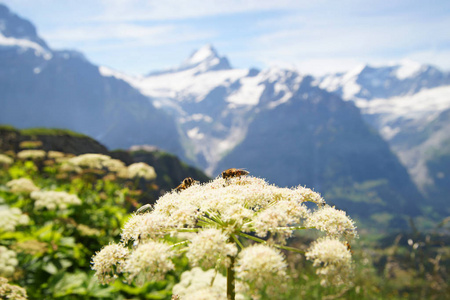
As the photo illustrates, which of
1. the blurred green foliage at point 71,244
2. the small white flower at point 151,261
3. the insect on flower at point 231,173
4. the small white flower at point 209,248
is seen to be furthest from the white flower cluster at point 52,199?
the small white flower at point 209,248

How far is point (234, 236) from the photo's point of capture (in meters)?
3.00

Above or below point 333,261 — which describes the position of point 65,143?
above

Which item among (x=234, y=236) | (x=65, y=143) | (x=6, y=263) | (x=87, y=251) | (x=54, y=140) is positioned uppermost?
(x=54, y=140)

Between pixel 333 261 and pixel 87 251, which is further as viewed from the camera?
pixel 87 251

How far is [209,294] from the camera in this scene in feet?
8.51

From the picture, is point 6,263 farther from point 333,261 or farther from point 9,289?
point 333,261

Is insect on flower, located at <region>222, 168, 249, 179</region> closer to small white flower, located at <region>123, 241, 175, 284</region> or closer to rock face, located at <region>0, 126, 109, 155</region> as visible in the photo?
small white flower, located at <region>123, 241, 175, 284</region>

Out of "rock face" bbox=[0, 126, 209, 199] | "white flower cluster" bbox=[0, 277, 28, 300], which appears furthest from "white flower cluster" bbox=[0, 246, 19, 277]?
"rock face" bbox=[0, 126, 209, 199]

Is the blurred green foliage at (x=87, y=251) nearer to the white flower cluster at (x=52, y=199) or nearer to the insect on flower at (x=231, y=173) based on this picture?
the white flower cluster at (x=52, y=199)

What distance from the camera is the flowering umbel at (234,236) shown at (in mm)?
2578

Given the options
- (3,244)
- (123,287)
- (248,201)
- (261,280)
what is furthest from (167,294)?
(261,280)

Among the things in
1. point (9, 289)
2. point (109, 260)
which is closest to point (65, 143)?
point (9, 289)

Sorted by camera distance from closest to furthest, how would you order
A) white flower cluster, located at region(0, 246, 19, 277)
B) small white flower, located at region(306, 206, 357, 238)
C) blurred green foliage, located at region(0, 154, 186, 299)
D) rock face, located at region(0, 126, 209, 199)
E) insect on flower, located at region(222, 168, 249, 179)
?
small white flower, located at region(306, 206, 357, 238) < insect on flower, located at region(222, 168, 249, 179) < white flower cluster, located at region(0, 246, 19, 277) < blurred green foliage, located at region(0, 154, 186, 299) < rock face, located at region(0, 126, 209, 199)

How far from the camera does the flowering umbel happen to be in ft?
8.46
